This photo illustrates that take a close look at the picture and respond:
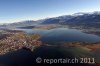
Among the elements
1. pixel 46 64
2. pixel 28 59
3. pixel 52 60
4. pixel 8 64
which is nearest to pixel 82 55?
pixel 52 60

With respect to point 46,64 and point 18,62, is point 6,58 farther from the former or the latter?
point 46,64

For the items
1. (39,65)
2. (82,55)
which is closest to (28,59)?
(39,65)

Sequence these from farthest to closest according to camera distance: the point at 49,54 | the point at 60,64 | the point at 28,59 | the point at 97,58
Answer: the point at 49,54, the point at 28,59, the point at 97,58, the point at 60,64

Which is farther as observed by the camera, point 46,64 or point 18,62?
point 18,62

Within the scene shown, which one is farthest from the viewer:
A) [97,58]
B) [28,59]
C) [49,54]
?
[49,54]

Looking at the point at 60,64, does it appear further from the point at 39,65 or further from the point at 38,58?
the point at 38,58

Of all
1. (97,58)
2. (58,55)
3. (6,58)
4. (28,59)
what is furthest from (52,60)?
(6,58)

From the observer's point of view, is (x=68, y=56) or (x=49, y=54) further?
(x=49, y=54)

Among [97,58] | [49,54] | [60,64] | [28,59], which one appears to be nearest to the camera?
[60,64]
